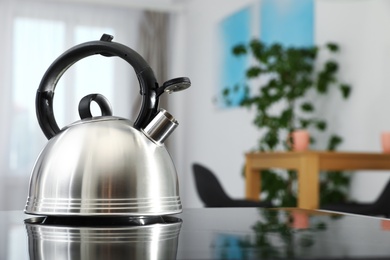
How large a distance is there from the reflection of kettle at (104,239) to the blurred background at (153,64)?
3.73m

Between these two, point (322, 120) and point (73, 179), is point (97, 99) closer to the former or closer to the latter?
point (73, 179)

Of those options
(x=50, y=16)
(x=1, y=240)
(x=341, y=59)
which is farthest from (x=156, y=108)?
(x=50, y=16)

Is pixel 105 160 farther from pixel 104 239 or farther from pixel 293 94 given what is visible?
pixel 293 94

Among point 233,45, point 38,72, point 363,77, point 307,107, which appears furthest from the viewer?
point 38,72

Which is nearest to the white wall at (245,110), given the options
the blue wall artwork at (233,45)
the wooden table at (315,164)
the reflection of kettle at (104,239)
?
the blue wall artwork at (233,45)

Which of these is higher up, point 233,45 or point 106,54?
point 233,45

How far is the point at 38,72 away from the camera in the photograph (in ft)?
20.6

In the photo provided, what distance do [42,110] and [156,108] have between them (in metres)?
0.17

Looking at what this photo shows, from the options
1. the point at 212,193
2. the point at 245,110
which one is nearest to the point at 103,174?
the point at 212,193

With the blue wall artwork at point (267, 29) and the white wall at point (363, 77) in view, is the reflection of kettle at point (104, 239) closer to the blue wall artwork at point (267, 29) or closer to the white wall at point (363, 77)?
the white wall at point (363, 77)

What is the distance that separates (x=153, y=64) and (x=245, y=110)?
1.85m

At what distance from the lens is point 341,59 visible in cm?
400

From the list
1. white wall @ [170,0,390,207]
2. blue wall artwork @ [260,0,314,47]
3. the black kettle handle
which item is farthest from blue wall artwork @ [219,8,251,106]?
the black kettle handle

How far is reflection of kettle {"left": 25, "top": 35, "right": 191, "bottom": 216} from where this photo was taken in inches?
29.5
